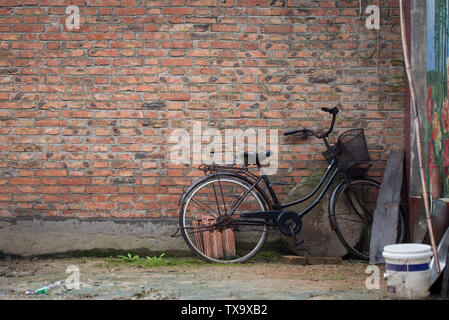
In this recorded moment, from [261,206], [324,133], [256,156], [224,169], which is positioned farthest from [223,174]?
[324,133]

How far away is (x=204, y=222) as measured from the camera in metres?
5.28

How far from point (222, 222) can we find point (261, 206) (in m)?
0.42

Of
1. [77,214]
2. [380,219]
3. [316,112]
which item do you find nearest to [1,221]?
[77,214]

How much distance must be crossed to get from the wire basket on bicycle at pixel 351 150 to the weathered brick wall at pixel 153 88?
287 millimetres

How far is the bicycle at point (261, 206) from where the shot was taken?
206 inches

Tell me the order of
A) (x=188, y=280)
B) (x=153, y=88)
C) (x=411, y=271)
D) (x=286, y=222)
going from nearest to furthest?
(x=411, y=271) → (x=188, y=280) → (x=286, y=222) → (x=153, y=88)

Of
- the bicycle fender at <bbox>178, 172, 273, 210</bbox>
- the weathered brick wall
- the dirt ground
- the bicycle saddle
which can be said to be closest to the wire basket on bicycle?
the weathered brick wall

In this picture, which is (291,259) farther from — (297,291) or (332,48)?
(332,48)

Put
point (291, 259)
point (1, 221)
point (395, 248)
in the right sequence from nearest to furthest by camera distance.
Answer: point (395, 248) → point (291, 259) → point (1, 221)

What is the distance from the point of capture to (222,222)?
5238mm

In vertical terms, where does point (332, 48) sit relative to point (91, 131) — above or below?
above

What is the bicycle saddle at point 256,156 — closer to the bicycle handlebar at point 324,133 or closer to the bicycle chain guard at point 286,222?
the bicycle handlebar at point 324,133

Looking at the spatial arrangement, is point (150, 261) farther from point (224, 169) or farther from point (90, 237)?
point (224, 169)

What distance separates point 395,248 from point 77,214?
3.18 metres
